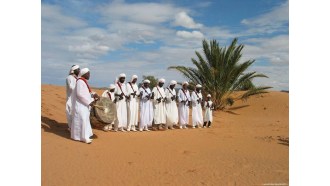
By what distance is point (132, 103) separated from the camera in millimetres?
12406

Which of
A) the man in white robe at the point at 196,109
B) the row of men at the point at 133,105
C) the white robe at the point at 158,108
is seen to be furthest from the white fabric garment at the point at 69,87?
the man in white robe at the point at 196,109

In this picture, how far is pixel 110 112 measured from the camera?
1041 cm

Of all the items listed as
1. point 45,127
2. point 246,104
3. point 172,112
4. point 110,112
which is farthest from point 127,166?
point 246,104

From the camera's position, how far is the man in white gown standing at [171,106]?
44.7ft

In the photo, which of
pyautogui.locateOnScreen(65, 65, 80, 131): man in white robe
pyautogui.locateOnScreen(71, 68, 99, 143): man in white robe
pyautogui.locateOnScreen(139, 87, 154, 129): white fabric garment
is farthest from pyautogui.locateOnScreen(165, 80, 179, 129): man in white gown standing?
pyautogui.locateOnScreen(71, 68, 99, 143): man in white robe

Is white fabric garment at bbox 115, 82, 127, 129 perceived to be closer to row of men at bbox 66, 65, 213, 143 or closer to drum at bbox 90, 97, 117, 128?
row of men at bbox 66, 65, 213, 143

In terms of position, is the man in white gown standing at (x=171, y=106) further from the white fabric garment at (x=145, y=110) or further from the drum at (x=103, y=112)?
the drum at (x=103, y=112)

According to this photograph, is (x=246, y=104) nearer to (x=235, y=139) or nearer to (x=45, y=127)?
(x=235, y=139)

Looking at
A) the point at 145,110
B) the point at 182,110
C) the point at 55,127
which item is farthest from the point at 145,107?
the point at 55,127

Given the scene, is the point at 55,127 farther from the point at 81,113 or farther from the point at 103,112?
the point at 81,113

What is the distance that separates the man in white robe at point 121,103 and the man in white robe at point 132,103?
0.56 ft

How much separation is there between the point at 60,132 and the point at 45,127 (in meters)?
0.56

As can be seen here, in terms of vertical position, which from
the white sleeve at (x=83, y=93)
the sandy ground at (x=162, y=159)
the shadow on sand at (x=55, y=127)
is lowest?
the sandy ground at (x=162, y=159)

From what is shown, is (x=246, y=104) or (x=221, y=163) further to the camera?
(x=246, y=104)
